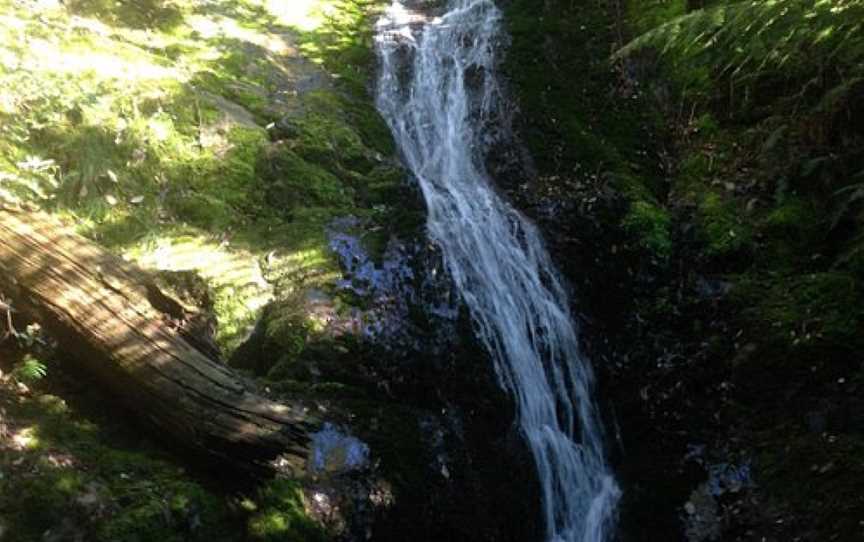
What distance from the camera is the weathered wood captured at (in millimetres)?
4449

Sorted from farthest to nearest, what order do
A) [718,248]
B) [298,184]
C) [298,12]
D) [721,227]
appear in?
[298,12] < [721,227] < [718,248] < [298,184]

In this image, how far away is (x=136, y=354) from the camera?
4566 mm

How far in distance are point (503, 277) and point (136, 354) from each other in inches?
164

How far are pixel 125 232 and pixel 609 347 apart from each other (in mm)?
4950

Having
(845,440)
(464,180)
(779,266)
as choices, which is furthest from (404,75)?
(845,440)

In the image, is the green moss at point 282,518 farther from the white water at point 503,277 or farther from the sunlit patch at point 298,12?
the sunlit patch at point 298,12

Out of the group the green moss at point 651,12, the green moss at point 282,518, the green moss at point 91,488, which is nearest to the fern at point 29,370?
the green moss at point 91,488

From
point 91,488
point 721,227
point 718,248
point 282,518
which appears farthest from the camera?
point 721,227

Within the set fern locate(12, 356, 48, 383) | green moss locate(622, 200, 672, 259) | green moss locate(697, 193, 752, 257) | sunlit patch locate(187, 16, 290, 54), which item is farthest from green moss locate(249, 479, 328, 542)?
sunlit patch locate(187, 16, 290, 54)

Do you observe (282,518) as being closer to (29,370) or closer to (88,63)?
(29,370)

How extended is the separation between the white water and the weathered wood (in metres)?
2.81

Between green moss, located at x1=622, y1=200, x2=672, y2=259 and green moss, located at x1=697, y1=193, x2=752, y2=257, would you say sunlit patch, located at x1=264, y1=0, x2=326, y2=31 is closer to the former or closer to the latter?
green moss, located at x1=622, y1=200, x2=672, y2=259

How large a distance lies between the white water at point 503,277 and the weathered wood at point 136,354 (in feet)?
9.21

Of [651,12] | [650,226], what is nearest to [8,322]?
[650,226]
